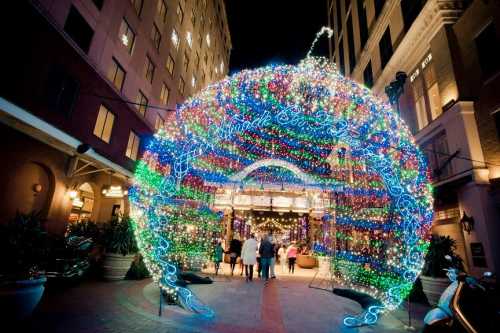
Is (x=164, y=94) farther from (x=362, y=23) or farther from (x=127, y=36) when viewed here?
(x=362, y=23)

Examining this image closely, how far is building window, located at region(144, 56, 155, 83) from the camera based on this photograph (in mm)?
16328

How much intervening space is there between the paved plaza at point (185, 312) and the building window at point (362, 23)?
19280mm

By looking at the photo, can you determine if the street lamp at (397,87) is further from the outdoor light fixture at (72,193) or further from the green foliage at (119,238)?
the outdoor light fixture at (72,193)

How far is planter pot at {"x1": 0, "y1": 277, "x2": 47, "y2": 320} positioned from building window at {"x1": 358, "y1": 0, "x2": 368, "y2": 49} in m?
23.0

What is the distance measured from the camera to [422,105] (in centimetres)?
1296

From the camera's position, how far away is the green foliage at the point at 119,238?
8.41 m

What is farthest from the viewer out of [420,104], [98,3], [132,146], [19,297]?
[132,146]

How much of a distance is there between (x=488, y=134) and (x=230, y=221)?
617 inches

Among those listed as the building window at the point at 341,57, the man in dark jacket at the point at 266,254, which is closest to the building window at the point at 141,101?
the man in dark jacket at the point at 266,254

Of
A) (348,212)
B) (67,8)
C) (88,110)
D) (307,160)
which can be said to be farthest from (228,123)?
(307,160)

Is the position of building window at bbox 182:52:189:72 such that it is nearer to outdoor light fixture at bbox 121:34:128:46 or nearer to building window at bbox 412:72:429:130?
outdoor light fixture at bbox 121:34:128:46

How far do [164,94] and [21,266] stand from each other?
54.6 ft

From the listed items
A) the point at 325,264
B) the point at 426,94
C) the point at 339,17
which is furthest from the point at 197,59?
the point at 325,264

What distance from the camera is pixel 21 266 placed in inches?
164
